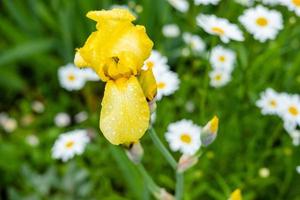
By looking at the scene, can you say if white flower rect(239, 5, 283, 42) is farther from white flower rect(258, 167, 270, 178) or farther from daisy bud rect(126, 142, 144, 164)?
daisy bud rect(126, 142, 144, 164)

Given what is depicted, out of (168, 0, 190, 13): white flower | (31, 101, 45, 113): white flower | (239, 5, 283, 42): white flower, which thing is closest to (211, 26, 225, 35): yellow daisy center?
(239, 5, 283, 42): white flower

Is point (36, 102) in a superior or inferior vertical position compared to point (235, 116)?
inferior

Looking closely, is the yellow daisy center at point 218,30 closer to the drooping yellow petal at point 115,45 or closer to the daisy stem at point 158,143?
the daisy stem at point 158,143

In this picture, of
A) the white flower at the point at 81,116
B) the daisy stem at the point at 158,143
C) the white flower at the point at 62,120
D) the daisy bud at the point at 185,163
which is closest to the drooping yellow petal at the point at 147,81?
the daisy stem at the point at 158,143

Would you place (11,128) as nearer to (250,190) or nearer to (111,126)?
(250,190)

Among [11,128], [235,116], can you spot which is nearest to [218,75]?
[235,116]

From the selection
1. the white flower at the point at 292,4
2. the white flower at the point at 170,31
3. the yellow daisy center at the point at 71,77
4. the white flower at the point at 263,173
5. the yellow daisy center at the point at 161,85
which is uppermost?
the white flower at the point at 292,4
